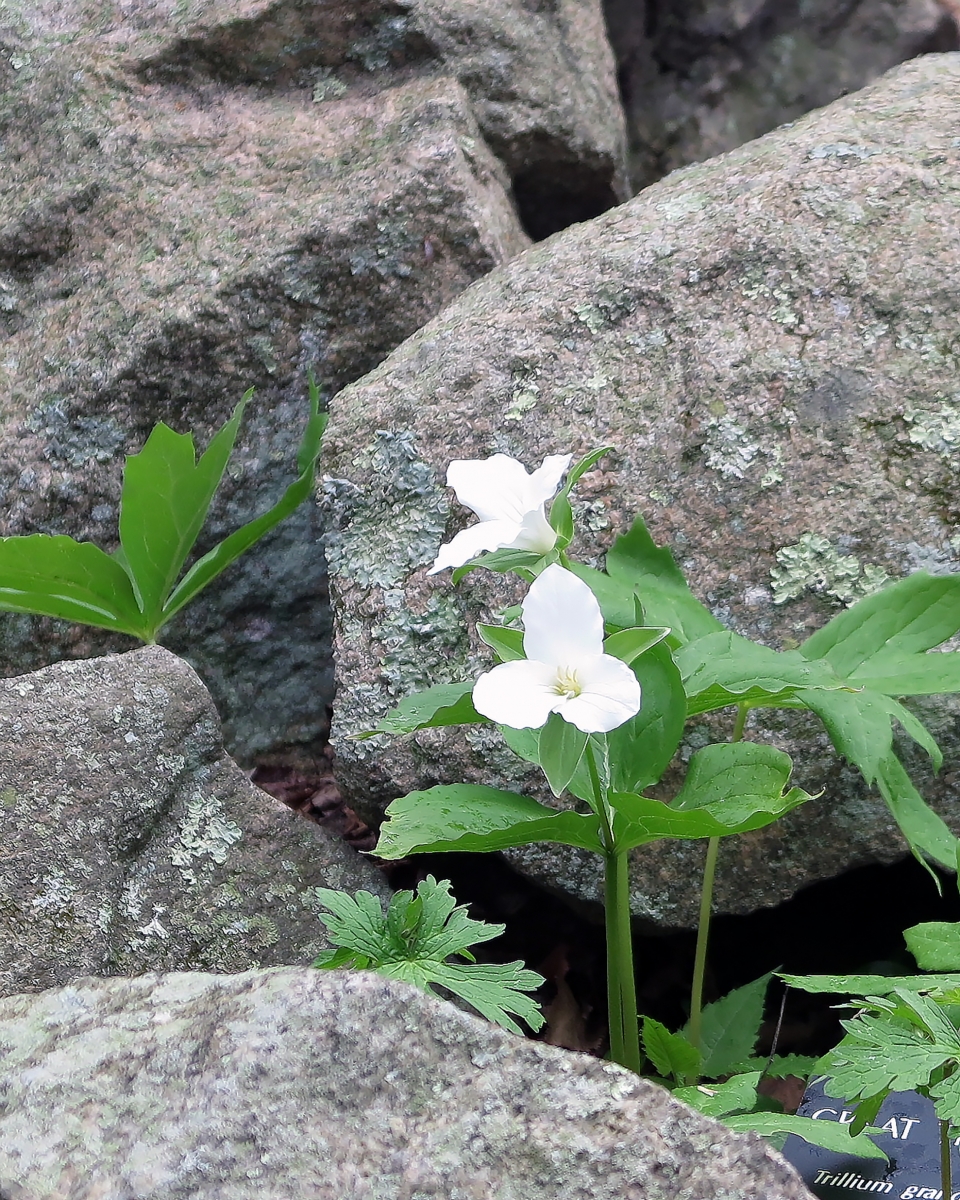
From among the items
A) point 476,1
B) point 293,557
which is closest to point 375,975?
point 293,557

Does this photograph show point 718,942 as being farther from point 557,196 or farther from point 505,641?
point 557,196

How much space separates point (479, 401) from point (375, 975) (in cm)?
131

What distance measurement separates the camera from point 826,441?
1.99 meters

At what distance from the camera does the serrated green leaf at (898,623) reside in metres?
1.62

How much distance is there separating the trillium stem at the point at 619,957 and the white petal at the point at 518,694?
25cm

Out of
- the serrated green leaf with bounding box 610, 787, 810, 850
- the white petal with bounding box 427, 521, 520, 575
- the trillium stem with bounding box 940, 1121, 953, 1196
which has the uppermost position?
the white petal with bounding box 427, 521, 520, 575

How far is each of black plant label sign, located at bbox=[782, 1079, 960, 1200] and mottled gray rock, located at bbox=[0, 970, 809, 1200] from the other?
0.47 meters

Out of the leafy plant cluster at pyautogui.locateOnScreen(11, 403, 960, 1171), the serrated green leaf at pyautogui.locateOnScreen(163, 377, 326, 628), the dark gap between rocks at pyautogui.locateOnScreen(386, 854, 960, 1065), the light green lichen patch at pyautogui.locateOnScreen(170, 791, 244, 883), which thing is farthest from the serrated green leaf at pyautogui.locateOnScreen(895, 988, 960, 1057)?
the serrated green leaf at pyautogui.locateOnScreen(163, 377, 326, 628)

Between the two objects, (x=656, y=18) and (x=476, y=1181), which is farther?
(x=656, y=18)

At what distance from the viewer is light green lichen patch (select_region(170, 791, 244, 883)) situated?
1.85m

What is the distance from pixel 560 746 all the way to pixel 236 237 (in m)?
1.89

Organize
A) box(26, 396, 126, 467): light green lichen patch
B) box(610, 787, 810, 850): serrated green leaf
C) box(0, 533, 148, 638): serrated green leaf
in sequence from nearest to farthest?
box(610, 787, 810, 850): serrated green leaf < box(0, 533, 148, 638): serrated green leaf < box(26, 396, 126, 467): light green lichen patch

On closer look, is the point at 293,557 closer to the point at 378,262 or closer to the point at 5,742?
the point at 378,262

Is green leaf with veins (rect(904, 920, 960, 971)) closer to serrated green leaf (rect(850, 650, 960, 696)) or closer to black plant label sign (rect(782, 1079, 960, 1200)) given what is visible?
black plant label sign (rect(782, 1079, 960, 1200))
